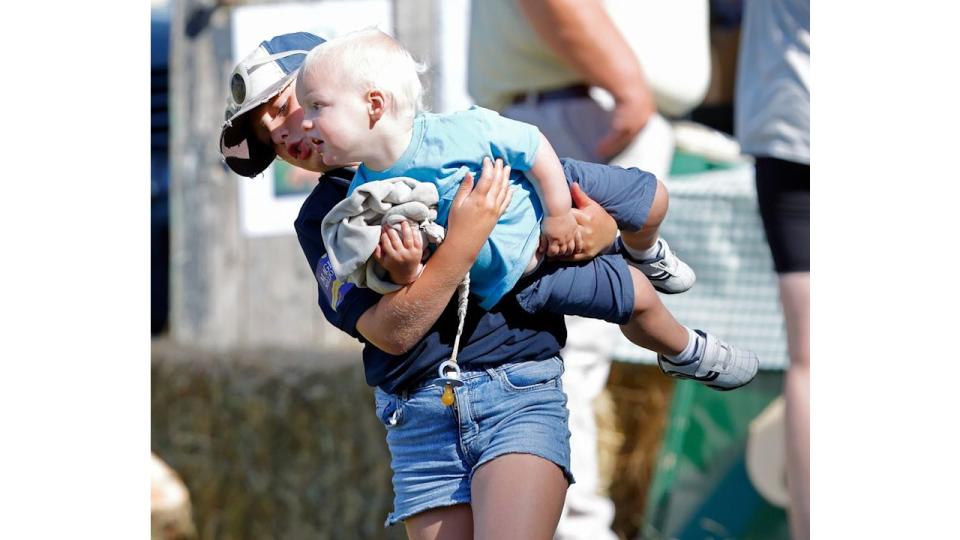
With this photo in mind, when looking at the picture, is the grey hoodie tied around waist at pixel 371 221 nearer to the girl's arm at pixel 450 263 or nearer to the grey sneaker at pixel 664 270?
the girl's arm at pixel 450 263

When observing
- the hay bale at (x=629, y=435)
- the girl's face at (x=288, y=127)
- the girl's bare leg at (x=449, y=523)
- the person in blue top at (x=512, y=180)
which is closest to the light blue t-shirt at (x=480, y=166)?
the person in blue top at (x=512, y=180)

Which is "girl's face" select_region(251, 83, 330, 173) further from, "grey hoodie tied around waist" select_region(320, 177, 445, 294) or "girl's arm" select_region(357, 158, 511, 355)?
"girl's arm" select_region(357, 158, 511, 355)

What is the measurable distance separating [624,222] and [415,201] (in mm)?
400

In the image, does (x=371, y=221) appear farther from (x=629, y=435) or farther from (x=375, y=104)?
(x=629, y=435)

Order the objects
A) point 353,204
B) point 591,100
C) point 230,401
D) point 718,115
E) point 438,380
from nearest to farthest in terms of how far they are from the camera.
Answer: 1. point 353,204
2. point 438,380
3. point 591,100
4. point 230,401
5. point 718,115

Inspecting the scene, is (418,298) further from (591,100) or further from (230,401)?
(230,401)

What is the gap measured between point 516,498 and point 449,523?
7.1 inches

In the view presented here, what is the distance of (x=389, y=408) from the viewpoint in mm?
2396

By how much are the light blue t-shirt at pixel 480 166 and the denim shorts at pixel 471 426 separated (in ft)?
0.47

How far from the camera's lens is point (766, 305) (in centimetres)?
440

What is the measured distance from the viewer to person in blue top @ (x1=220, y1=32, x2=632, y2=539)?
86.6 inches

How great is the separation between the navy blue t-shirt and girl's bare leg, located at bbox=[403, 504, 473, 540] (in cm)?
21

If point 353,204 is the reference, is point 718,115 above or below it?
below
